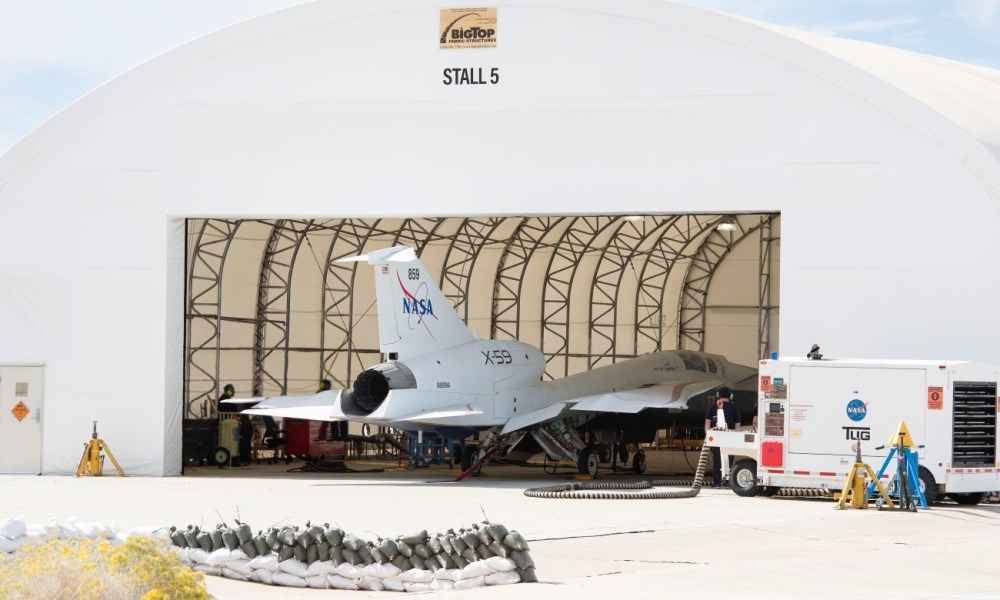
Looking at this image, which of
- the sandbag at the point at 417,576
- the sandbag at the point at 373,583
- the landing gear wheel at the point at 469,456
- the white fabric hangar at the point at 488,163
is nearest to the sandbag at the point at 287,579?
the sandbag at the point at 373,583

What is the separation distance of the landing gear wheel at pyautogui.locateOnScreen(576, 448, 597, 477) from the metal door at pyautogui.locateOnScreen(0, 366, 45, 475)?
973cm

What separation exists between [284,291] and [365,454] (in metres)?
4.96

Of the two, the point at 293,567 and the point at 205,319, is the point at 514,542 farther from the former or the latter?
the point at 205,319

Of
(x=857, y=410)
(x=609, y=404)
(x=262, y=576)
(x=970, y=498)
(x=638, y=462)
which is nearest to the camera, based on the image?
(x=262, y=576)

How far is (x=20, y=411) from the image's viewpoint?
21.8m

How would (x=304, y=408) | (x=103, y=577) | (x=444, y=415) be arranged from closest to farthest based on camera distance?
(x=103, y=577), (x=444, y=415), (x=304, y=408)

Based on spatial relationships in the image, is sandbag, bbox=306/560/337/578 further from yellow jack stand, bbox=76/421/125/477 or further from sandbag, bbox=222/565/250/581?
yellow jack stand, bbox=76/421/125/477

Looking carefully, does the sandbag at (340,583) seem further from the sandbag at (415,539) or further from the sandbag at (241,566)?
the sandbag at (241,566)

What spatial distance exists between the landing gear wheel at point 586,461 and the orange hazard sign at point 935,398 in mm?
8651

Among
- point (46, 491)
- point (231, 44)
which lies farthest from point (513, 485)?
point (231, 44)

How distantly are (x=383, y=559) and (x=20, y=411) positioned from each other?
1483 cm

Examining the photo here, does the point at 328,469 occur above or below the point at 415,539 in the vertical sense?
below

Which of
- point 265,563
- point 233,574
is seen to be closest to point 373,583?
point 265,563

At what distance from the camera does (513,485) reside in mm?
20484
